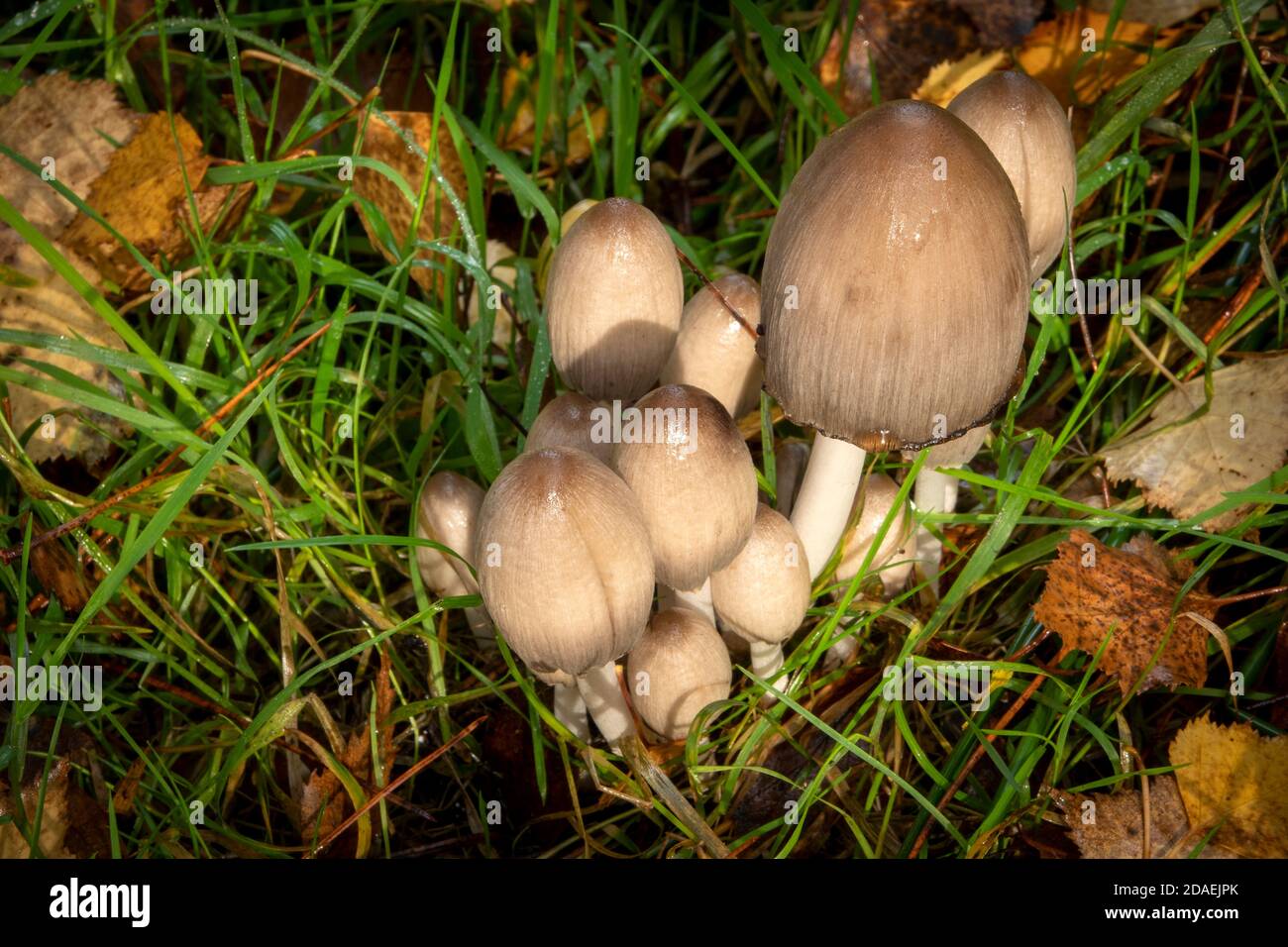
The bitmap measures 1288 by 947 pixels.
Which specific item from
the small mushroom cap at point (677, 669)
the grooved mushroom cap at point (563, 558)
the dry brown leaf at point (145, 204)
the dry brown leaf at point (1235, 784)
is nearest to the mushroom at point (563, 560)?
the grooved mushroom cap at point (563, 558)

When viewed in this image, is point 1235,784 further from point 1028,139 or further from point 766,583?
point 1028,139

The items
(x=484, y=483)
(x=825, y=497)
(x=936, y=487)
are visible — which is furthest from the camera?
(x=484, y=483)

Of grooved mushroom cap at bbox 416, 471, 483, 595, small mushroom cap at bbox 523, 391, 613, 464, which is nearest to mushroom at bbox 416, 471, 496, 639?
grooved mushroom cap at bbox 416, 471, 483, 595

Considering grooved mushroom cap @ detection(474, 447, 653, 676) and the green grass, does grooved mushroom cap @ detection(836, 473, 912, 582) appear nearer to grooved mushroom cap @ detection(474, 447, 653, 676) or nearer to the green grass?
the green grass

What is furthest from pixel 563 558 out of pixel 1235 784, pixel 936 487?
pixel 1235 784

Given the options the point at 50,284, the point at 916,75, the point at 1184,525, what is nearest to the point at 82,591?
the point at 50,284

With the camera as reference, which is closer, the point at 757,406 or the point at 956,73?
the point at 757,406

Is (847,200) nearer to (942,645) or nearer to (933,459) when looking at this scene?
(933,459)
